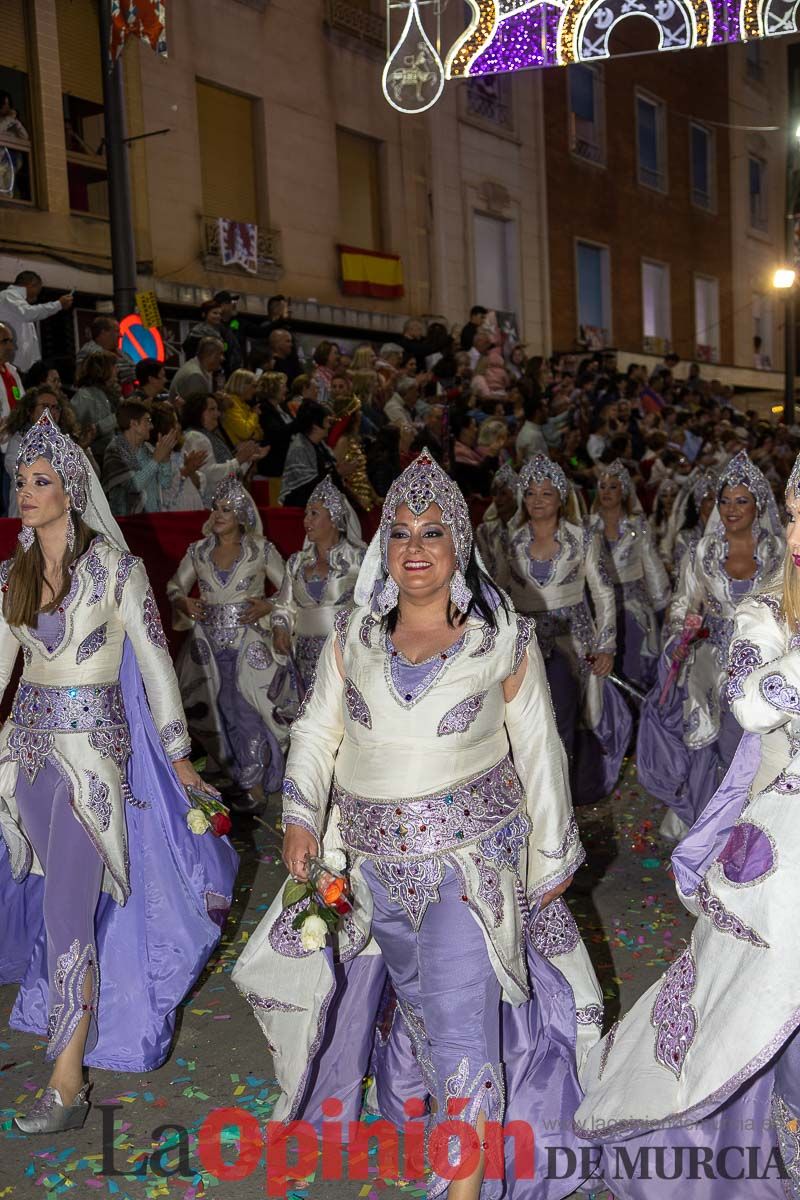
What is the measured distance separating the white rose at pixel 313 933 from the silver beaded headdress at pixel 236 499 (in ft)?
15.7

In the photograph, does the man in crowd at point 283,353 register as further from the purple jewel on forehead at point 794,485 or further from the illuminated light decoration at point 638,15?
the purple jewel on forehead at point 794,485

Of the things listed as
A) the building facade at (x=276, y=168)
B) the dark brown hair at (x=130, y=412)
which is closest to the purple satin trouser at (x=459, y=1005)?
the dark brown hair at (x=130, y=412)

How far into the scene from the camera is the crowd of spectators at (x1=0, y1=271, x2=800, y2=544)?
8.82m

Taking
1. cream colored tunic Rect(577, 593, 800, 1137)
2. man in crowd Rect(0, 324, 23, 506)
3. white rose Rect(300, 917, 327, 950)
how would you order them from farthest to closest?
1. man in crowd Rect(0, 324, 23, 506)
2. white rose Rect(300, 917, 327, 950)
3. cream colored tunic Rect(577, 593, 800, 1137)

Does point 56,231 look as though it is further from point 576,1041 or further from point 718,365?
point 718,365

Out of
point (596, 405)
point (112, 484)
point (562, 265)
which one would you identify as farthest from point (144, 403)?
point (562, 265)

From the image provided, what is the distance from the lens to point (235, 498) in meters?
7.71

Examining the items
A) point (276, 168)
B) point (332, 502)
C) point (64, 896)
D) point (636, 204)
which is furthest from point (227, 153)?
point (64, 896)

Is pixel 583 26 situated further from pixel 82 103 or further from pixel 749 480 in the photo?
pixel 82 103

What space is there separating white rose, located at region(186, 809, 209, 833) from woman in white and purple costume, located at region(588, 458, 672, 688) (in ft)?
19.8

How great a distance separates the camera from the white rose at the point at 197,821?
4176 mm

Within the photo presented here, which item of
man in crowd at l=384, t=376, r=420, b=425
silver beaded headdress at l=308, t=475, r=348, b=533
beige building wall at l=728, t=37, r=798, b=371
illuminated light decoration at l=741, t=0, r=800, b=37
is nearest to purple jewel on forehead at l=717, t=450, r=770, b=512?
illuminated light decoration at l=741, t=0, r=800, b=37

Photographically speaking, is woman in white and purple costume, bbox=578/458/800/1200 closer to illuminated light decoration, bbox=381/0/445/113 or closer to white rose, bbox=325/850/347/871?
white rose, bbox=325/850/347/871

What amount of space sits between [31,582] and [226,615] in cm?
349
